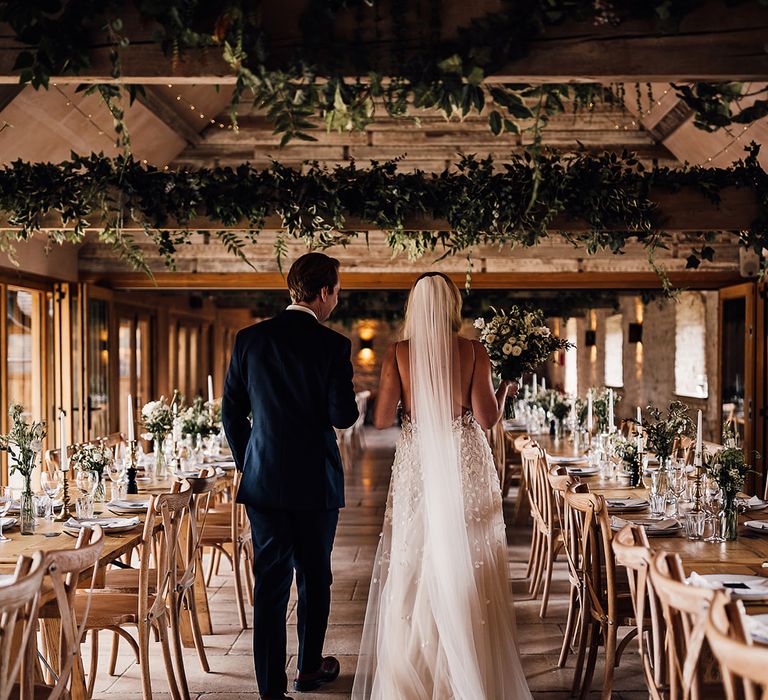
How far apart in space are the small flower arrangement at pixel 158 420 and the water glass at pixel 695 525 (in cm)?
356

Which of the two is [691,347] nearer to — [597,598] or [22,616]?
[597,598]

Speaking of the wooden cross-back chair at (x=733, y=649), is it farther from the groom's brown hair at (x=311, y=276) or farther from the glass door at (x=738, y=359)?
the glass door at (x=738, y=359)

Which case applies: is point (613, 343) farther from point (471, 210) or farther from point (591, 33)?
point (591, 33)

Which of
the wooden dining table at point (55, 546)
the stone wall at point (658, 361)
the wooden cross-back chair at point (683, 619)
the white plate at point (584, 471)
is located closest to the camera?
the wooden cross-back chair at point (683, 619)

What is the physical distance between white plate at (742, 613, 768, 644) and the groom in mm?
1657

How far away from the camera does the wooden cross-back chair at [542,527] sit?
5.18 metres

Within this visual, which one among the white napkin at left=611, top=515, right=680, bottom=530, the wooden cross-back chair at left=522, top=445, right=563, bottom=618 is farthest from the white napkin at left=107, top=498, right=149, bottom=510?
the white napkin at left=611, top=515, right=680, bottom=530

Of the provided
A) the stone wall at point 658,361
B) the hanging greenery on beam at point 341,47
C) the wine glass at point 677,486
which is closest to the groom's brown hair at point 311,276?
the hanging greenery on beam at point 341,47

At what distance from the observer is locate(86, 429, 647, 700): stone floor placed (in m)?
4.14

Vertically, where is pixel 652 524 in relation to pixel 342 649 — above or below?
above

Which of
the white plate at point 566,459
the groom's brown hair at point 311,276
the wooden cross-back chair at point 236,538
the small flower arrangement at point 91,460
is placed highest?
the groom's brown hair at point 311,276

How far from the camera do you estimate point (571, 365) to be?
19.6m

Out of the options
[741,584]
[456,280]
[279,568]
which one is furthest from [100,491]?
[456,280]

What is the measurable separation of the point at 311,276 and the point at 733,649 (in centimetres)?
238
